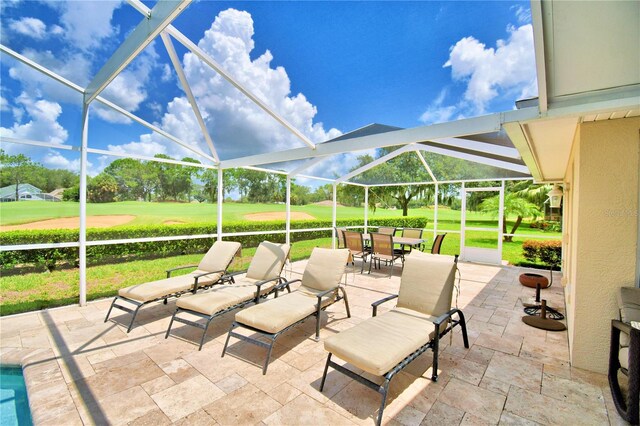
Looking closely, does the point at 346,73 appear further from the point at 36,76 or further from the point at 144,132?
the point at 36,76

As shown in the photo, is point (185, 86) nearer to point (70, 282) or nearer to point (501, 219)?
point (70, 282)

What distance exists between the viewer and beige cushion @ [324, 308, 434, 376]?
2.50 m

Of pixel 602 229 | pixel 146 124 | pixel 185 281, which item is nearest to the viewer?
pixel 602 229

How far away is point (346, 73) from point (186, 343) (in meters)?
9.23

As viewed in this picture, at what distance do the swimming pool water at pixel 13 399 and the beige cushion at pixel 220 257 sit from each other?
9.19 feet

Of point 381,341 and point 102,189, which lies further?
point 102,189

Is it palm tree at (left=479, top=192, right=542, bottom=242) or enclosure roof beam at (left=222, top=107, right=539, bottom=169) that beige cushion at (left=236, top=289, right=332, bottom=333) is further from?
palm tree at (left=479, top=192, right=542, bottom=242)

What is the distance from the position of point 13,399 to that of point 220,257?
3.16 m

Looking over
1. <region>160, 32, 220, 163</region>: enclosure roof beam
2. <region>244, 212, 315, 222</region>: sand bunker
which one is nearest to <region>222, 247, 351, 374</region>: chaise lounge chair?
<region>160, 32, 220, 163</region>: enclosure roof beam

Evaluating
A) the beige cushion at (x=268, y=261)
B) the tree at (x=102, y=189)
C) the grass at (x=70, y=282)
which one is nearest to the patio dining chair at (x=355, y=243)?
the grass at (x=70, y=282)

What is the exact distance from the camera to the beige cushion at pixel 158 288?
14.2 feet

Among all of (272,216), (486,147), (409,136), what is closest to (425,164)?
(486,147)

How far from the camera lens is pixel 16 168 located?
18.0 feet

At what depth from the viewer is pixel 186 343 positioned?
3838 millimetres
